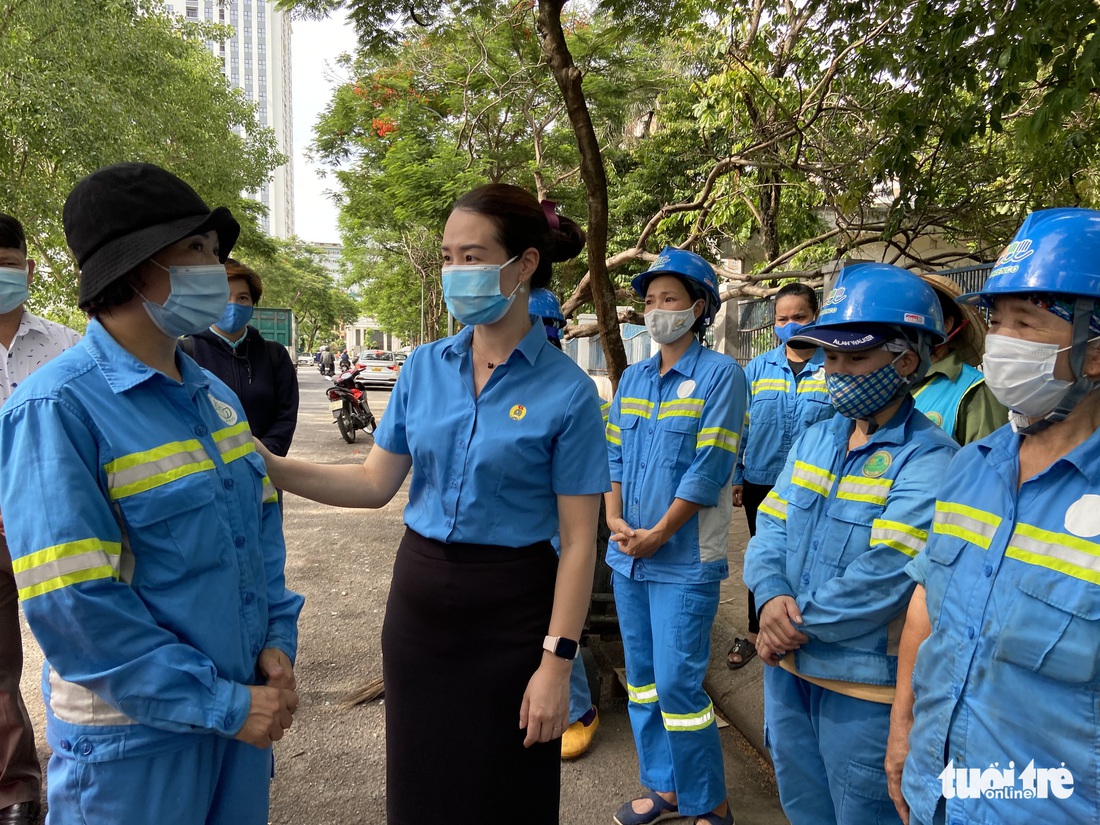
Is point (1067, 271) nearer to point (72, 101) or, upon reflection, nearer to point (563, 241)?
point (563, 241)

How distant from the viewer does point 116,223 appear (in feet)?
4.84

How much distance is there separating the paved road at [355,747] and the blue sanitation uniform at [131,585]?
1.82 feet

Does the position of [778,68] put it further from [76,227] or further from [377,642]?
[76,227]

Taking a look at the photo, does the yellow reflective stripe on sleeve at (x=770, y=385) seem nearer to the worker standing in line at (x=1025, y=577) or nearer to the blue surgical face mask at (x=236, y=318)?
the worker standing in line at (x=1025, y=577)

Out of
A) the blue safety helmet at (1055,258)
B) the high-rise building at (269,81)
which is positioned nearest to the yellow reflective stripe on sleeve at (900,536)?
the blue safety helmet at (1055,258)

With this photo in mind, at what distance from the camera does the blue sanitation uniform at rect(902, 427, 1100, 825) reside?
129cm

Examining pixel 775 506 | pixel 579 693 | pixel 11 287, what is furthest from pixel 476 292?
pixel 579 693

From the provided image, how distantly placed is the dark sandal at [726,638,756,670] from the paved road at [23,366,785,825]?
397mm

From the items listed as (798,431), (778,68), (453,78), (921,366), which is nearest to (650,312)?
(921,366)

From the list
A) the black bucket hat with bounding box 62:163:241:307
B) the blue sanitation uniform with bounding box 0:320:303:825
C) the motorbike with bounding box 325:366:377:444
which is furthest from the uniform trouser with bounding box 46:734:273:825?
the motorbike with bounding box 325:366:377:444

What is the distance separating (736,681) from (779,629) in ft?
7.15

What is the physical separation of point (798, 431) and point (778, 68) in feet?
15.9

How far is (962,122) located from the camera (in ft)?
11.1

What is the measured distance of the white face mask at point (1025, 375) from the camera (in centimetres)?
143
